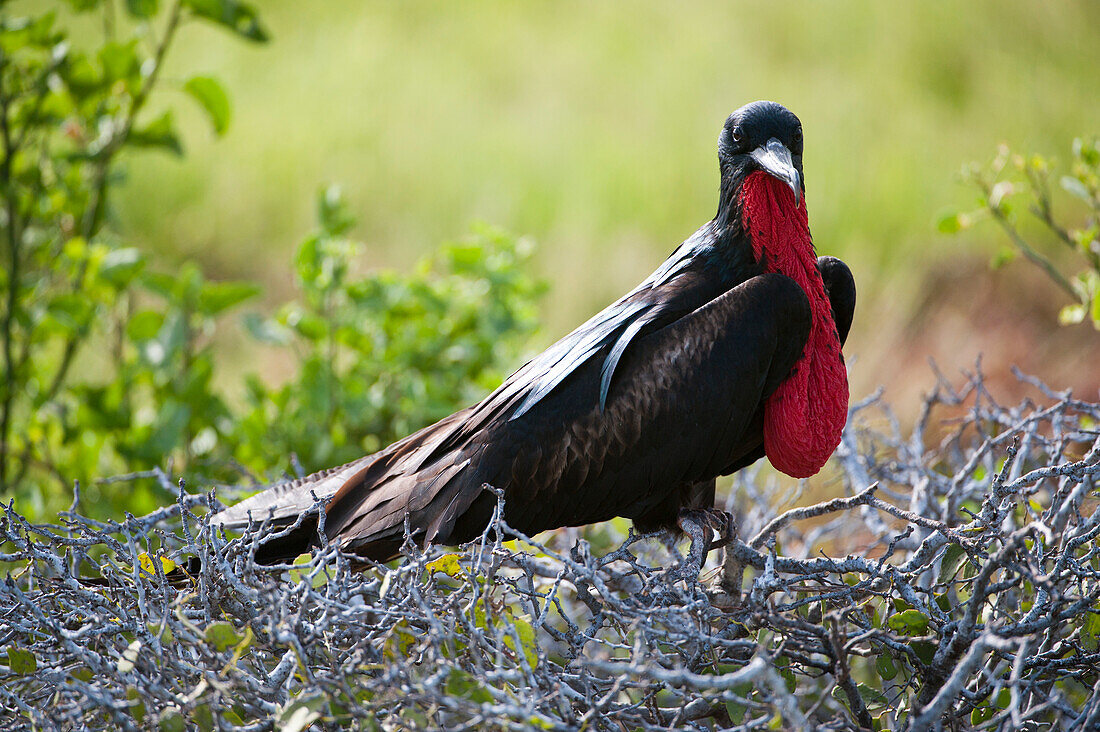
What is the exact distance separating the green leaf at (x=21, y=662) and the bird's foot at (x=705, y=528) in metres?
1.06

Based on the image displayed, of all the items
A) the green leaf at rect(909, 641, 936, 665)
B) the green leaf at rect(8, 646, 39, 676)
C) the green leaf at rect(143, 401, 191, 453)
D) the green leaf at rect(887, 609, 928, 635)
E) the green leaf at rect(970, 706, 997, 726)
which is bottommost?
the green leaf at rect(8, 646, 39, 676)

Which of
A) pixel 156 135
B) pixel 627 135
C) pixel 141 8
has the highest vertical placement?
pixel 627 135

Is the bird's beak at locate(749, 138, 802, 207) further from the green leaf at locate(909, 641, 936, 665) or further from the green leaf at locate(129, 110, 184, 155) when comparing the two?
the green leaf at locate(129, 110, 184, 155)

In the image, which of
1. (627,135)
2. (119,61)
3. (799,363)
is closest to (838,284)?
(799,363)

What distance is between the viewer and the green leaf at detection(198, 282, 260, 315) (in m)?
3.04

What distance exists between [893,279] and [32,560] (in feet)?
13.6

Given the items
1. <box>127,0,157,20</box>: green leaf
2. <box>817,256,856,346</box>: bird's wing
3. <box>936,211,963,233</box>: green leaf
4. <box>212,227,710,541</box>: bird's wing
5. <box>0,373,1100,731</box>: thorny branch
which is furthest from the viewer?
<box>127,0,157,20</box>: green leaf

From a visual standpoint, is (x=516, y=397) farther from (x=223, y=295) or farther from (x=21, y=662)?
(x=223, y=295)

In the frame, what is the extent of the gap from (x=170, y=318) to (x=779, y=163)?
78.1 inches

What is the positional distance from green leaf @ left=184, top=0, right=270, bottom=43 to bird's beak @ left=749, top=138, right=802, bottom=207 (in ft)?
5.68

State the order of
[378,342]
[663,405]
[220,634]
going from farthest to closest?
1. [378,342]
2. [663,405]
3. [220,634]

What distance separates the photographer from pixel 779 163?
6.27 feet

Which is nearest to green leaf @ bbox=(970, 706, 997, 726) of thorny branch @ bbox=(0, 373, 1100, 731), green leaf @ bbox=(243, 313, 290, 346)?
thorny branch @ bbox=(0, 373, 1100, 731)

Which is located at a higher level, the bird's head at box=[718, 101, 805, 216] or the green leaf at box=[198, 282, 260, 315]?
the bird's head at box=[718, 101, 805, 216]
